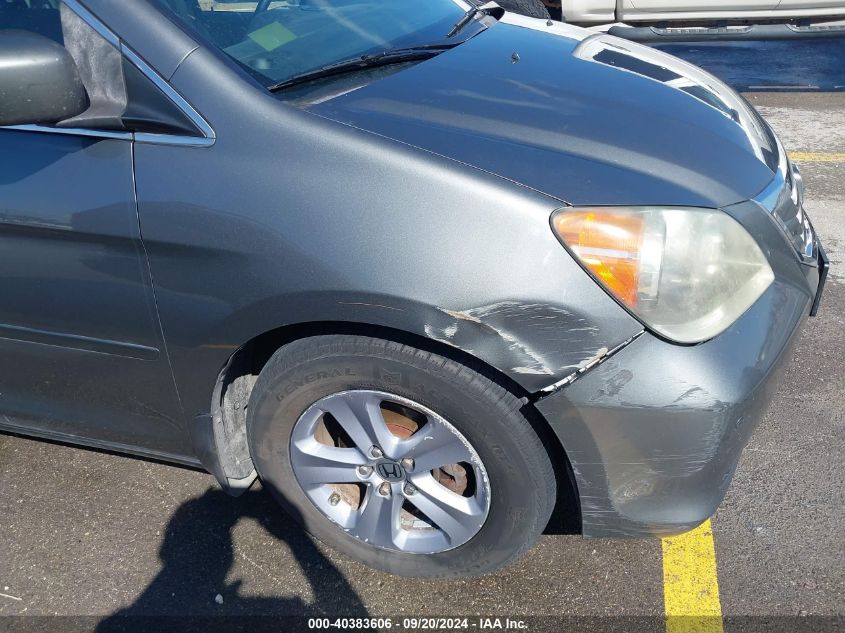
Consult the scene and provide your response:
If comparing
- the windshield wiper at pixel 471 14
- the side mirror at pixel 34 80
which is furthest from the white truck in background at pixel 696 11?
the side mirror at pixel 34 80

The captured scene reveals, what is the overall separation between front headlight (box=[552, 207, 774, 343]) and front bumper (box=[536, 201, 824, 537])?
0.16 ft

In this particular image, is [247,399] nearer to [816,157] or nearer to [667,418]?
[667,418]

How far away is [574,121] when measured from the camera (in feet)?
6.83

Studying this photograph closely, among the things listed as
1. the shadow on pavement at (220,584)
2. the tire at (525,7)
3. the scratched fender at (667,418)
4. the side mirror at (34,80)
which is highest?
the side mirror at (34,80)

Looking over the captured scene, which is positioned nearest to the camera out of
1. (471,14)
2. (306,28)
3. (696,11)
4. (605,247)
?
(605,247)

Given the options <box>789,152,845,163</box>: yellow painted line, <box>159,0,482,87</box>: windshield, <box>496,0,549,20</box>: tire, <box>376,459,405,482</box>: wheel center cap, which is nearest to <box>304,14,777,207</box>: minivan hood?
<box>159,0,482,87</box>: windshield

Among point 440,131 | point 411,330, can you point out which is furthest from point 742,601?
point 440,131

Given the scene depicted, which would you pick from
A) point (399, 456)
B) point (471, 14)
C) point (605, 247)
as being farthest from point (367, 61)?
point (399, 456)

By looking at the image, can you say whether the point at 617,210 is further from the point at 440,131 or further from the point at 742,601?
the point at 742,601

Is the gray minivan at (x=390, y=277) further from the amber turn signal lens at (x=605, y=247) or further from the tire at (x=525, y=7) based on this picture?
the tire at (x=525, y=7)

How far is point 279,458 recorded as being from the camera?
2.22 meters

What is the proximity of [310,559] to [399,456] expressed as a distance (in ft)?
1.76

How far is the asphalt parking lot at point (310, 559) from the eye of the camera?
221 cm

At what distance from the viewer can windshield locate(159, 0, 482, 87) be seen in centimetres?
220
